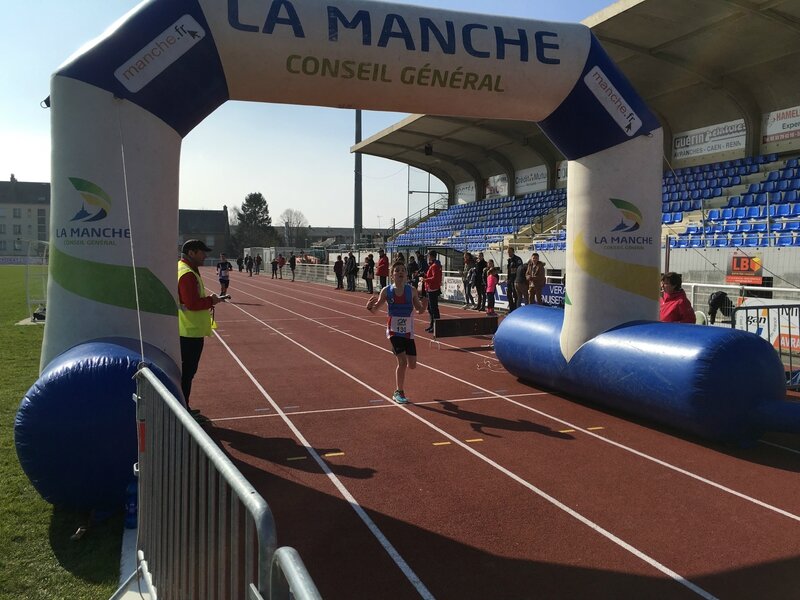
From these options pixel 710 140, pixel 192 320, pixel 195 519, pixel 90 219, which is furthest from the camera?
pixel 710 140

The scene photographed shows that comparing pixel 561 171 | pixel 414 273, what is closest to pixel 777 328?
pixel 414 273

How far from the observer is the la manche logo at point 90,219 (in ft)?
16.3

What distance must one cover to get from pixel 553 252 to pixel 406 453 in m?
15.1

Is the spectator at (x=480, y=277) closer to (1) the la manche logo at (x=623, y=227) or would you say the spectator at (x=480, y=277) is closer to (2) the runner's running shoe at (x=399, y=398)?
(1) the la manche logo at (x=623, y=227)

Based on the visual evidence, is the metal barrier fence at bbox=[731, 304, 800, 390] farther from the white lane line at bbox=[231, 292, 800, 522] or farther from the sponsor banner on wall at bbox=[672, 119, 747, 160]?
the sponsor banner on wall at bbox=[672, 119, 747, 160]

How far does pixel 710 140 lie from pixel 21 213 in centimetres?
11024

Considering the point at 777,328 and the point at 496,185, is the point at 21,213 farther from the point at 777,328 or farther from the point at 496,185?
the point at 777,328

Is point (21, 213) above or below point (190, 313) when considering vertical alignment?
above

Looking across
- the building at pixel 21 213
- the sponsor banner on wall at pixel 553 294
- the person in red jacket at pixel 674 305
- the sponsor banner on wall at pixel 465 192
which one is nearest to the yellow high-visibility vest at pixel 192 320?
the person in red jacket at pixel 674 305

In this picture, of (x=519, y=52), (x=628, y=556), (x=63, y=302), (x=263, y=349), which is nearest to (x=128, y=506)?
(x=63, y=302)

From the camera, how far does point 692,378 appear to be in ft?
18.1

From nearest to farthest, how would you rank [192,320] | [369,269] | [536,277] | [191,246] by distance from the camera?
[192,320] < [191,246] < [536,277] < [369,269]

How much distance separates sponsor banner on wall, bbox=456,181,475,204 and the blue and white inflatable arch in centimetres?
3367

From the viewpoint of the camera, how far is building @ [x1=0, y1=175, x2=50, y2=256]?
323 feet
